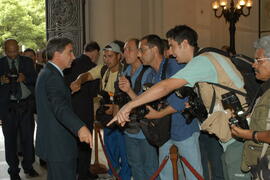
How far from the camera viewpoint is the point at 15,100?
6.09 metres

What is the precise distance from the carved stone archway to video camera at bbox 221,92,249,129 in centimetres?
834

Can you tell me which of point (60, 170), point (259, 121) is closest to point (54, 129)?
point (60, 170)

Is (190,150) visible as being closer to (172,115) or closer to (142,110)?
(172,115)

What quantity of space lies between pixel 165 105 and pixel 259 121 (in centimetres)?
124

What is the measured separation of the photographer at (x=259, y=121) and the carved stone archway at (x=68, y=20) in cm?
838

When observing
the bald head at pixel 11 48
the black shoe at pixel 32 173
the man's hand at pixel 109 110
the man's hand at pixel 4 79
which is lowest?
the black shoe at pixel 32 173

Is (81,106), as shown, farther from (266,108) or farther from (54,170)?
(266,108)

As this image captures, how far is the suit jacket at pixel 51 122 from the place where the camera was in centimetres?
367

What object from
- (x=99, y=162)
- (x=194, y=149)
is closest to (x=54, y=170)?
(x=194, y=149)

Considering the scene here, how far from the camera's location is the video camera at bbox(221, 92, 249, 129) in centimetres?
284

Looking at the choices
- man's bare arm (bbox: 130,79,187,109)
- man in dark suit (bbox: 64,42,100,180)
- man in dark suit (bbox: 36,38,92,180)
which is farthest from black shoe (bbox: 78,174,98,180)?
man's bare arm (bbox: 130,79,187,109)

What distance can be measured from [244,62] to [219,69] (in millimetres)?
639

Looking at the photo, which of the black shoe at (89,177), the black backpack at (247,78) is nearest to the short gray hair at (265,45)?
the black backpack at (247,78)

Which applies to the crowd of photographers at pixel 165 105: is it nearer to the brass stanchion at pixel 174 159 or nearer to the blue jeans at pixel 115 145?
the blue jeans at pixel 115 145
